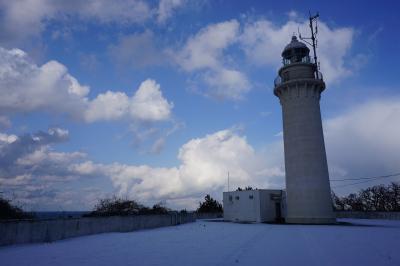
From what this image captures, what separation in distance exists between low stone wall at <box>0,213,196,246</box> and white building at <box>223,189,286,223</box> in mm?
14720

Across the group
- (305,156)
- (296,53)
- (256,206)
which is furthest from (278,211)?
(296,53)

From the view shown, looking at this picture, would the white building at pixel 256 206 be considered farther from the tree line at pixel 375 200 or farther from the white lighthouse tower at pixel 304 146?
the tree line at pixel 375 200

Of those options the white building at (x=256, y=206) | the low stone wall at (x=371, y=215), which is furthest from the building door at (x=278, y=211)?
the low stone wall at (x=371, y=215)

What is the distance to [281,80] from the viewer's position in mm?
38156

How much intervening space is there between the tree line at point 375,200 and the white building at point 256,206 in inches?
1046

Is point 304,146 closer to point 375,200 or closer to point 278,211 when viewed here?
point 278,211

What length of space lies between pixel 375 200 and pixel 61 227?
5803 centimetres

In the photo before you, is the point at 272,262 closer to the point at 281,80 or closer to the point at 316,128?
the point at 316,128

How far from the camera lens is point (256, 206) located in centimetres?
3997

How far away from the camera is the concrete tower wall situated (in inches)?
1328

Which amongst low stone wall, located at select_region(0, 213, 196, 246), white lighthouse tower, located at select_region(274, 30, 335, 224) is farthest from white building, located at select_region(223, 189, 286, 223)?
low stone wall, located at select_region(0, 213, 196, 246)

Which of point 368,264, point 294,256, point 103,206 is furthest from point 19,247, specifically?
point 103,206

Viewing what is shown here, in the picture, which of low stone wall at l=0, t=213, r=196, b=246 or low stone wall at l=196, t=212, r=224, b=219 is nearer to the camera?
low stone wall at l=0, t=213, r=196, b=246

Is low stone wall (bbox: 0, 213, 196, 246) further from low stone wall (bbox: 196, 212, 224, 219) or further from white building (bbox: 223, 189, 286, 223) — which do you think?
low stone wall (bbox: 196, 212, 224, 219)
